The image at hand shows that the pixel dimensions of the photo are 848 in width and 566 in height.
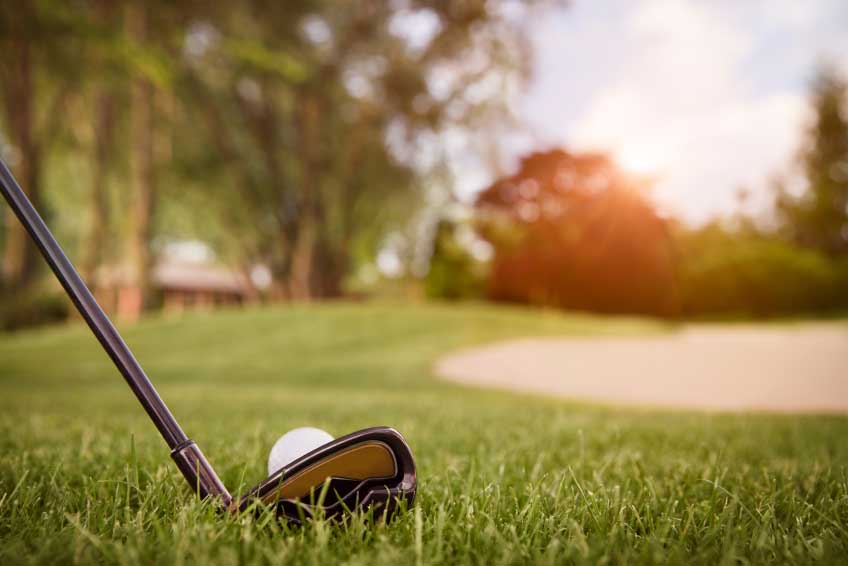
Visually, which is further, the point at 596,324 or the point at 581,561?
the point at 596,324

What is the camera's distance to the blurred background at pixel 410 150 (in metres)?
14.2

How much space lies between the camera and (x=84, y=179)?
1930 cm

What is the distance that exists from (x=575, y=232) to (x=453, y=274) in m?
5.71

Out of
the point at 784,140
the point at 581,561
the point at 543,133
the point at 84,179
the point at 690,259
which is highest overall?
the point at 784,140

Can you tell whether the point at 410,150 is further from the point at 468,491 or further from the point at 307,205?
the point at 468,491

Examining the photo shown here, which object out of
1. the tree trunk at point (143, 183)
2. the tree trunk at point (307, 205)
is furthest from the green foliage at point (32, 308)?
the tree trunk at point (307, 205)

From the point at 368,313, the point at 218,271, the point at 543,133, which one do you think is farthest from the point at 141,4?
the point at 218,271

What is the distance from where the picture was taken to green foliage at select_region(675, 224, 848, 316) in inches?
922

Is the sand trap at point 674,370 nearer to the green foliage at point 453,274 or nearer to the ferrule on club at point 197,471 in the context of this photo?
the ferrule on club at point 197,471

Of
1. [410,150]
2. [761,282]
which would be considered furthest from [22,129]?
[761,282]

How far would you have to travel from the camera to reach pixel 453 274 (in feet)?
79.3

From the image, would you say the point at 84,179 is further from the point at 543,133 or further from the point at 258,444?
the point at 258,444

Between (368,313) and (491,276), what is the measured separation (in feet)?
35.0

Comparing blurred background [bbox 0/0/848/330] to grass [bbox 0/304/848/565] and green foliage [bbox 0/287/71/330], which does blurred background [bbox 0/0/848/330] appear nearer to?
green foliage [bbox 0/287/71/330]
